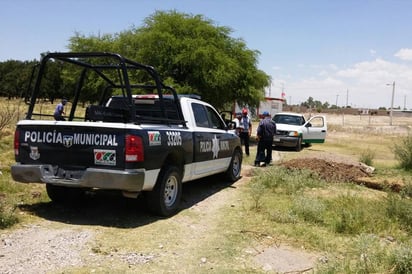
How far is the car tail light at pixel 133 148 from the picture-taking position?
226 inches

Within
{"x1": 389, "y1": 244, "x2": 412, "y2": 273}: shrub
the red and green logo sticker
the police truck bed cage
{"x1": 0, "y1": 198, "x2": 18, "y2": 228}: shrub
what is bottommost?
{"x1": 0, "y1": 198, "x2": 18, "y2": 228}: shrub

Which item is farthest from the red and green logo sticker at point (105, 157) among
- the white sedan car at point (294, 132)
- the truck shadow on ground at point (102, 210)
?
the white sedan car at point (294, 132)

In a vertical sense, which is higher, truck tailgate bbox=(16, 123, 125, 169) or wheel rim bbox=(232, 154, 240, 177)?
truck tailgate bbox=(16, 123, 125, 169)

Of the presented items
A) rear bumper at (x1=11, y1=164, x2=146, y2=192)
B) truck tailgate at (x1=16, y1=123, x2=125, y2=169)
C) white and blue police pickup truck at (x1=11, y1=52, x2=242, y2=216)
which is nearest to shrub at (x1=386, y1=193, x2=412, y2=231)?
white and blue police pickup truck at (x1=11, y1=52, x2=242, y2=216)

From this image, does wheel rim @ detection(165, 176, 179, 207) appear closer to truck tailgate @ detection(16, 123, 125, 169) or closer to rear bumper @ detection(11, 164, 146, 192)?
Answer: rear bumper @ detection(11, 164, 146, 192)

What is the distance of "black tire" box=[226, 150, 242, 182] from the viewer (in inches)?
395

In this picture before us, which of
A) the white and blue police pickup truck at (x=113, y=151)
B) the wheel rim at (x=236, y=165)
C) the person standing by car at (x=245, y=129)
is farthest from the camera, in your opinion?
the person standing by car at (x=245, y=129)

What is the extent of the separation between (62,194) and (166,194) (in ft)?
5.72

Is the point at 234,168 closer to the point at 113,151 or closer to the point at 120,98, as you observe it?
the point at 120,98

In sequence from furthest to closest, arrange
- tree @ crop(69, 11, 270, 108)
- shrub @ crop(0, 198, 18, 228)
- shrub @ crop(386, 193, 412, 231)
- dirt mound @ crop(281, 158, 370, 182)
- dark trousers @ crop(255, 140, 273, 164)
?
tree @ crop(69, 11, 270, 108) < dark trousers @ crop(255, 140, 273, 164) < dirt mound @ crop(281, 158, 370, 182) < shrub @ crop(386, 193, 412, 231) < shrub @ crop(0, 198, 18, 228)

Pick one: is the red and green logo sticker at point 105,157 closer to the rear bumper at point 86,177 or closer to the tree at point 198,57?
the rear bumper at point 86,177

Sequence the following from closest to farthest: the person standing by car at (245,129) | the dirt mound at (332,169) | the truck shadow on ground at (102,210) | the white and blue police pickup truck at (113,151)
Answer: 1. the white and blue police pickup truck at (113,151)
2. the truck shadow on ground at (102,210)
3. the dirt mound at (332,169)
4. the person standing by car at (245,129)

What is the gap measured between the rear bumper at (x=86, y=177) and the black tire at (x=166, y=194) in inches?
21.2

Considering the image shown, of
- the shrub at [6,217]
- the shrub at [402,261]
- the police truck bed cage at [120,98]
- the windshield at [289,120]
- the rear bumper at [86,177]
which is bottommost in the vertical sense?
the shrub at [6,217]
